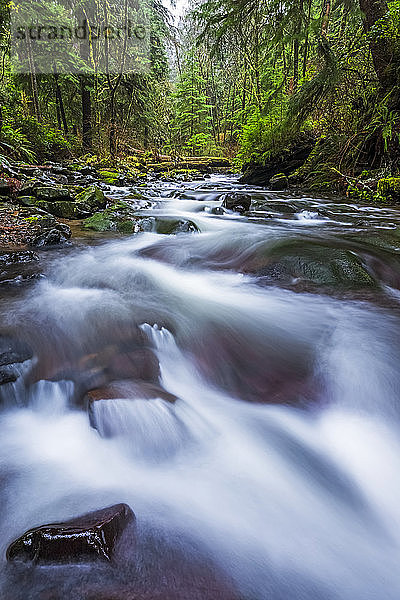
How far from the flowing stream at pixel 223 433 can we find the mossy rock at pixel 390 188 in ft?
13.4

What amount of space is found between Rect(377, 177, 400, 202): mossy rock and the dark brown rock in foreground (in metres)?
7.61

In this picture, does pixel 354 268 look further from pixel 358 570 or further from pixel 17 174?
pixel 17 174

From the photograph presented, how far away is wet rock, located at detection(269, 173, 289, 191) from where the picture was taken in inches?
404

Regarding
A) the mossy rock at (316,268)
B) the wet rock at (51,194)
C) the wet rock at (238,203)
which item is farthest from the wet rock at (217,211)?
the mossy rock at (316,268)

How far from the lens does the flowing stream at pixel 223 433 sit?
1.14 metres

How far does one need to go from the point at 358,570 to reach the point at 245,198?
6.69 meters

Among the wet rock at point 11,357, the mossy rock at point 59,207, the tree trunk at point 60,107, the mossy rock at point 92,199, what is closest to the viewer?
the wet rock at point 11,357

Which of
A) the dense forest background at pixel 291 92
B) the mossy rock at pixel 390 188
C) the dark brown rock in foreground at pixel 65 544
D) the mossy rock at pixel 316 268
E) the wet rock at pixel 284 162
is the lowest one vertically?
the dark brown rock in foreground at pixel 65 544

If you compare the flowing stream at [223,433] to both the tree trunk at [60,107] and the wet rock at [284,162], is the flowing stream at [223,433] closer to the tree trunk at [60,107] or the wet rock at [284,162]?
the wet rock at [284,162]

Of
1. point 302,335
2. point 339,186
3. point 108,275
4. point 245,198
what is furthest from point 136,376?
point 339,186

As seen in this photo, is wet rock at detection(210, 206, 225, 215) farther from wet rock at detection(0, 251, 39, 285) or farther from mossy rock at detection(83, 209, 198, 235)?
wet rock at detection(0, 251, 39, 285)

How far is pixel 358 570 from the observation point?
1184 millimetres

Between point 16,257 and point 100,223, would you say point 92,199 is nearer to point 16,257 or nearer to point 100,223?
point 100,223

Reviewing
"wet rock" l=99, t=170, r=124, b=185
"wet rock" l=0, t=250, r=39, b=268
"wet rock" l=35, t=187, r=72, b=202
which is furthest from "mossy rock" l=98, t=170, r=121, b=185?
"wet rock" l=0, t=250, r=39, b=268
